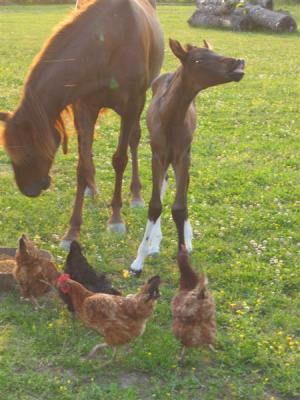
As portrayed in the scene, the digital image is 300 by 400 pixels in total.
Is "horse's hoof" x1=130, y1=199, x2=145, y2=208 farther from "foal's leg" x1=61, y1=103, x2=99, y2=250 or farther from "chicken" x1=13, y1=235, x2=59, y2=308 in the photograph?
"chicken" x1=13, y1=235, x2=59, y2=308

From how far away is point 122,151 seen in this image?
20.8 ft

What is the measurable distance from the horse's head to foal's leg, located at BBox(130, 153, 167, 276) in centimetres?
88

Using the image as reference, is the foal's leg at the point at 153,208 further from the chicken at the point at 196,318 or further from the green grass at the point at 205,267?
the chicken at the point at 196,318

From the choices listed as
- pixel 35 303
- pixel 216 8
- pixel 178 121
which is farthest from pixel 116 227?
pixel 216 8

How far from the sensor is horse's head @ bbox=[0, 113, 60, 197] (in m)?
5.08

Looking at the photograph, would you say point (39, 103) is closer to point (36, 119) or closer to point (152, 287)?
Answer: point (36, 119)

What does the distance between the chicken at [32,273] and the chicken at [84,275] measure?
0.43 feet

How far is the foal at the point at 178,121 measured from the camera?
15.5 feet

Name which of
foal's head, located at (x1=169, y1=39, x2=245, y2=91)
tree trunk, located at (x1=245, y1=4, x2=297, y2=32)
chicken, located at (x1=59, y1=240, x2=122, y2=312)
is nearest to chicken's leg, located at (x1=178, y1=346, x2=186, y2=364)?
chicken, located at (x1=59, y1=240, x2=122, y2=312)

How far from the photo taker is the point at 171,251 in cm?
576

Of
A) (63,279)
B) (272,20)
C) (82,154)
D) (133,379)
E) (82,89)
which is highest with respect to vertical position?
(82,89)

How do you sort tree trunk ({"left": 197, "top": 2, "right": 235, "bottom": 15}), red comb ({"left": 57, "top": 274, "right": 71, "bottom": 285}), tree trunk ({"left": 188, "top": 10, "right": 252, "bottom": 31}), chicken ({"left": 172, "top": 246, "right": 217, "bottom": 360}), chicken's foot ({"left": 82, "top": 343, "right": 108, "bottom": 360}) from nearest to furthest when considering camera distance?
chicken ({"left": 172, "top": 246, "right": 217, "bottom": 360}) → chicken's foot ({"left": 82, "top": 343, "right": 108, "bottom": 360}) → red comb ({"left": 57, "top": 274, "right": 71, "bottom": 285}) → tree trunk ({"left": 197, "top": 2, "right": 235, "bottom": 15}) → tree trunk ({"left": 188, "top": 10, "right": 252, "bottom": 31})

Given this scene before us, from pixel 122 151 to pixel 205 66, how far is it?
1870 millimetres

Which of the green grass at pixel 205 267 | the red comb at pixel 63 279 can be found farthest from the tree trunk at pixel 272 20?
the red comb at pixel 63 279
